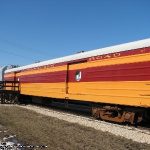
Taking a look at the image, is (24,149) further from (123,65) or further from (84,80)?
(84,80)

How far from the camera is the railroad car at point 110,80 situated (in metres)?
13.5

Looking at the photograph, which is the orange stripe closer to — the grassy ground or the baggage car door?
the baggage car door

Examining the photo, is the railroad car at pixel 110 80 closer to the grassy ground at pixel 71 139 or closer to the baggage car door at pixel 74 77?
the baggage car door at pixel 74 77

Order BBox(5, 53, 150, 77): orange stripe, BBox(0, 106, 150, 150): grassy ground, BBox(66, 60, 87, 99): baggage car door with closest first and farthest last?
BBox(0, 106, 150, 150): grassy ground
BBox(5, 53, 150, 77): orange stripe
BBox(66, 60, 87, 99): baggage car door

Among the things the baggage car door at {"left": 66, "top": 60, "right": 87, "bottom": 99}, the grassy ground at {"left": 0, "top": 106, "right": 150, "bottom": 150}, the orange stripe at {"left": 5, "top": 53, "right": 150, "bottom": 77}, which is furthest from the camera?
the baggage car door at {"left": 66, "top": 60, "right": 87, "bottom": 99}

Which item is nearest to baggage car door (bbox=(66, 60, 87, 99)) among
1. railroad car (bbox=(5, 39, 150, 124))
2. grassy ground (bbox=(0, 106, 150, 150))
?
railroad car (bbox=(5, 39, 150, 124))

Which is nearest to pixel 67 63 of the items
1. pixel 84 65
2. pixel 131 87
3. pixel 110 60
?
pixel 84 65

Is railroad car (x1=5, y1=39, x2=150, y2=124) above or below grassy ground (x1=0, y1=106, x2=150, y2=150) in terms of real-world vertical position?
above

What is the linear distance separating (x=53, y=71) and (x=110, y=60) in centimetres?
721

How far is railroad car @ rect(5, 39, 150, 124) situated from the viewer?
13.5 metres

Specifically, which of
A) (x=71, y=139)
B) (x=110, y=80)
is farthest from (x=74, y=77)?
(x=71, y=139)

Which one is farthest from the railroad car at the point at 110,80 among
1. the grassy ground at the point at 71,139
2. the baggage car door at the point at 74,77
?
the grassy ground at the point at 71,139

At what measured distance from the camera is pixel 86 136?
10.9 meters

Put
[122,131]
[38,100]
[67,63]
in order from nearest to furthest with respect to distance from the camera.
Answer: [122,131] → [67,63] → [38,100]
